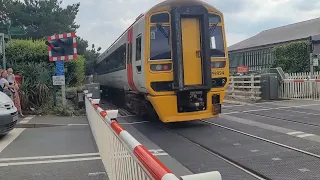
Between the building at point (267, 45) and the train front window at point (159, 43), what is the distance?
19.0 m

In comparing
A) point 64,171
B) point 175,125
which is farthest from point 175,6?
point 64,171

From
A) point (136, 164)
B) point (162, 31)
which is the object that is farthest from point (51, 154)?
point (136, 164)

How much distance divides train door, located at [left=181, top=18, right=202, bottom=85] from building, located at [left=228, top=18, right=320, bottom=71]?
18576 mm

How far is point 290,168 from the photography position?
593 centimetres

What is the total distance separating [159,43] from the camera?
10094mm

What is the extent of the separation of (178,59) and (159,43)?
706 millimetres

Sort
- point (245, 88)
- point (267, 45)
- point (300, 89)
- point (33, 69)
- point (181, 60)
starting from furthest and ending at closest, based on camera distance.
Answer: point (267, 45)
point (245, 88)
point (300, 89)
point (33, 69)
point (181, 60)

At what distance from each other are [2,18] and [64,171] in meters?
35.7

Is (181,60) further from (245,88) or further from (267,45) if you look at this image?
(267,45)

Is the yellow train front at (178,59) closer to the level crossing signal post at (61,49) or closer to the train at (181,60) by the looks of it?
the train at (181,60)

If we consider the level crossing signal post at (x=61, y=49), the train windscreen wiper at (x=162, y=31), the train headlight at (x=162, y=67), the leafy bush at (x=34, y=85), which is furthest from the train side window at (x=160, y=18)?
the leafy bush at (x=34, y=85)

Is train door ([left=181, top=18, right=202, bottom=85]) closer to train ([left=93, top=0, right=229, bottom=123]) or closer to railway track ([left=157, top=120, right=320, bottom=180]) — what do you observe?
train ([left=93, top=0, right=229, bottom=123])

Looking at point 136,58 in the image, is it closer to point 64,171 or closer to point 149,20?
point 149,20

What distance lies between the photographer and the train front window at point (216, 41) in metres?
10.5
